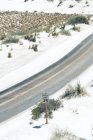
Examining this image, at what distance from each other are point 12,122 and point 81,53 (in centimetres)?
1483

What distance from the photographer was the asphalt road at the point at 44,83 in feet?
76.2

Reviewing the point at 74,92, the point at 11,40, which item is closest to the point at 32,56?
the point at 11,40

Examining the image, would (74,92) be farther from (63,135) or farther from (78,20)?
(78,20)

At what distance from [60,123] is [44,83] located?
800 centimetres

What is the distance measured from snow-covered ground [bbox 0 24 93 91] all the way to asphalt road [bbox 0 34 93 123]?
0.72 metres

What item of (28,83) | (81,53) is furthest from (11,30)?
(28,83)

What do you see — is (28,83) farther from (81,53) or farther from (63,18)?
(63,18)

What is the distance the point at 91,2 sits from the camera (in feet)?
209

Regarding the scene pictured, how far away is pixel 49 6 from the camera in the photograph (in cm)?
6662

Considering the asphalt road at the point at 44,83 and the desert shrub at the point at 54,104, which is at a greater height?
the desert shrub at the point at 54,104

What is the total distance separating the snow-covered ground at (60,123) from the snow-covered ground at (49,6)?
38578mm

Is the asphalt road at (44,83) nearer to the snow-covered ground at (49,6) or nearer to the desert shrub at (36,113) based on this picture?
the desert shrub at (36,113)

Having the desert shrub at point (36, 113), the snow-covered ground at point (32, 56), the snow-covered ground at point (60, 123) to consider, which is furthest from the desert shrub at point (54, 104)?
the snow-covered ground at point (32, 56)

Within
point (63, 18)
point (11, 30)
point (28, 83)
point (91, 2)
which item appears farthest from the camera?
point (91, 2)
